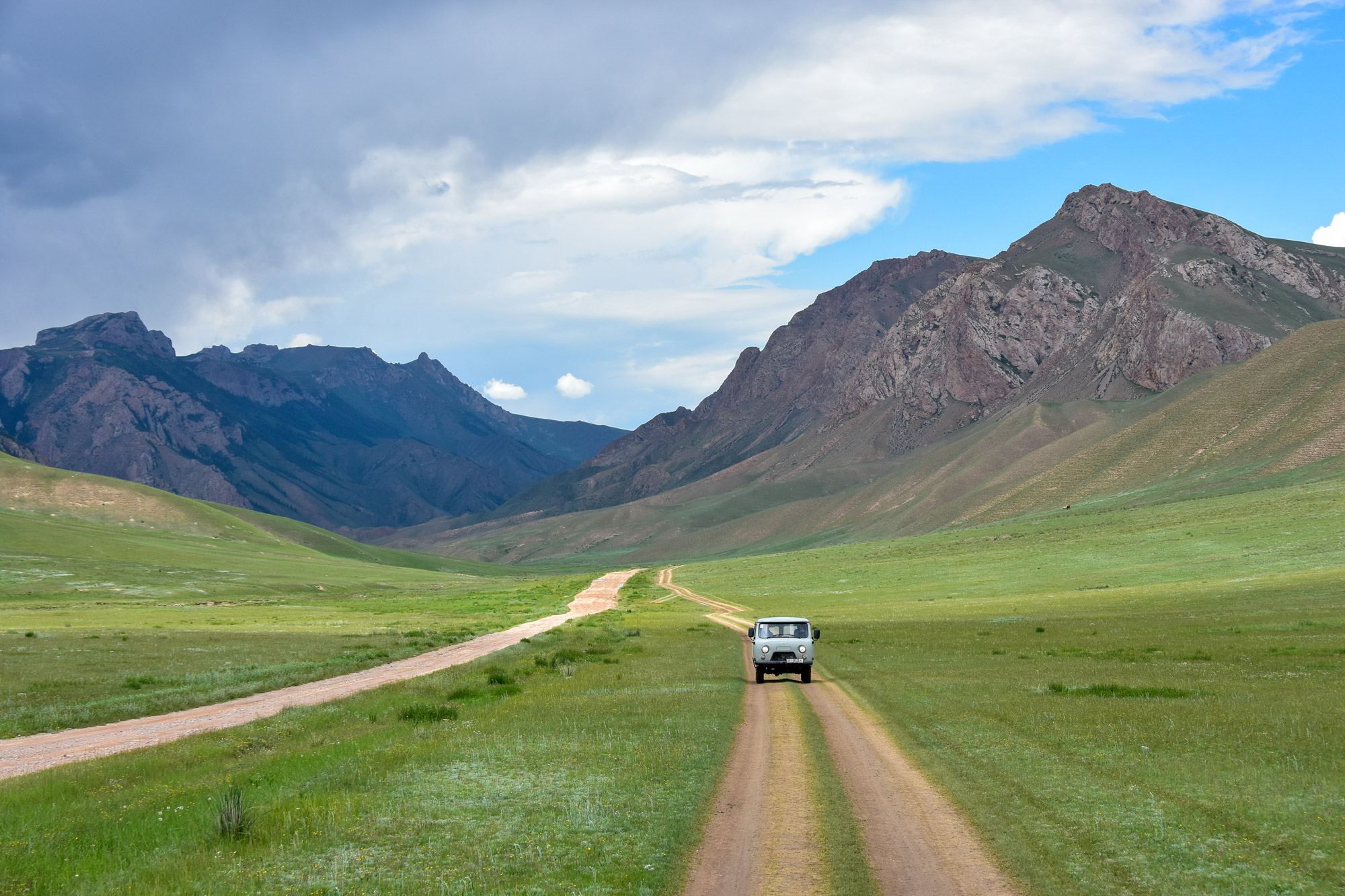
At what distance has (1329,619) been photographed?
44.7m

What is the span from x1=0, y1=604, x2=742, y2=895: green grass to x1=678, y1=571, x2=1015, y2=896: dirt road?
539 millimetres

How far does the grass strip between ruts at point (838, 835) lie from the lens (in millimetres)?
11062

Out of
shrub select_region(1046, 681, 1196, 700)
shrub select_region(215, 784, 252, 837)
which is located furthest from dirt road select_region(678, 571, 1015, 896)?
shrub select_region(1046, 681, 1196, 700)

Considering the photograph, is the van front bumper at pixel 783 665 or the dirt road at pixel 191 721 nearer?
the dirt road at pixel 191 721

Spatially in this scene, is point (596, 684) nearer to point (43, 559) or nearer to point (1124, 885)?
point (1124, 885)

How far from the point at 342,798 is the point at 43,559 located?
152m

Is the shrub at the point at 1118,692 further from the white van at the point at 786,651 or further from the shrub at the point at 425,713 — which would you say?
the shrub at the point at 425,713

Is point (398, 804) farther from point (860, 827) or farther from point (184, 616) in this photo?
point (184, 616)

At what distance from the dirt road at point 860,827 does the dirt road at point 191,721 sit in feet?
52.3

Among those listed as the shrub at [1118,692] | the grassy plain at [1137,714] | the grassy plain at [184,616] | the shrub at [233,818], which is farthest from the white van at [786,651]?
the shrub at [233,818]

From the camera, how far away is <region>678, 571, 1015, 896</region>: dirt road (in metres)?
11.1

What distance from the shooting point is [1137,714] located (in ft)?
74.5

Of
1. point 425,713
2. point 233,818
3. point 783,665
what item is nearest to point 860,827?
point 233,818

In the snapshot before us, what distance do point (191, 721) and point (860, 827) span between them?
74.5 feet
